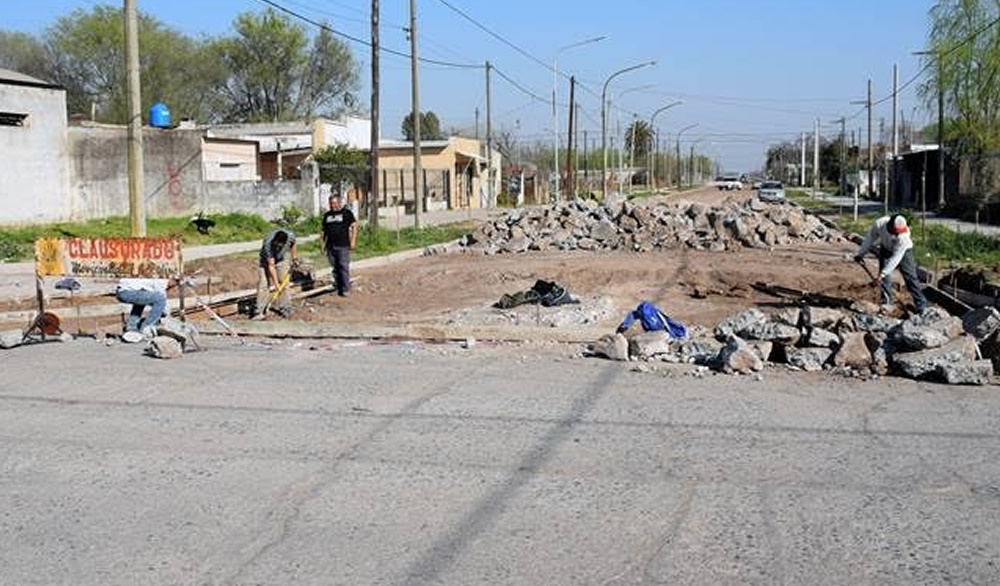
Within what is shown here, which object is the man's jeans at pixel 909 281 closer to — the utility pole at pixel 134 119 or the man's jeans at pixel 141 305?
the man's jeans at pixel 141 305

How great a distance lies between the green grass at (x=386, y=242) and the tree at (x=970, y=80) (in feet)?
79.0

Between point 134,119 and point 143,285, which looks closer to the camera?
point 143,285

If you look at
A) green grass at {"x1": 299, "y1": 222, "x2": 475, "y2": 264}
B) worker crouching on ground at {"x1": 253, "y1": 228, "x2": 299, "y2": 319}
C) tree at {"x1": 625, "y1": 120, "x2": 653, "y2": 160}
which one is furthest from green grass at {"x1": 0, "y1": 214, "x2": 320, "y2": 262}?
tree at {"x1": 625, "y1": 120, "x2": 653, "y2": 160}

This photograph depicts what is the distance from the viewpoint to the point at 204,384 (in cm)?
945

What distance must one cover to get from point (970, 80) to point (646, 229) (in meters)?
25.1

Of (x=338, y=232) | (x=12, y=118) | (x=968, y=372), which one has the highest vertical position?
(x=12, y=118)

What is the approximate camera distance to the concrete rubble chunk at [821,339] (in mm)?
10164

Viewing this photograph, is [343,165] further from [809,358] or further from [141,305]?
[809,358]

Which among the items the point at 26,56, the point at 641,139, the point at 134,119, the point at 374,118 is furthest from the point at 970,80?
the point at 641,139

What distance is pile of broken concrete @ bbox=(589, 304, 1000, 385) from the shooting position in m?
9.41

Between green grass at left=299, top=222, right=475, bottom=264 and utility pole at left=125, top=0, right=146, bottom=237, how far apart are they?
23.1ft

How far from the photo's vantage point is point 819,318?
10695 mm

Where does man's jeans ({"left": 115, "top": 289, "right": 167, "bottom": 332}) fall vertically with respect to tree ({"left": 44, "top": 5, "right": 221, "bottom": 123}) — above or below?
below

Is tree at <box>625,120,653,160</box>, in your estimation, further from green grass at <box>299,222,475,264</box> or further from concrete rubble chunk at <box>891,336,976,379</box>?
concrete rubble chunk at <box>891,336,976,379</box>
